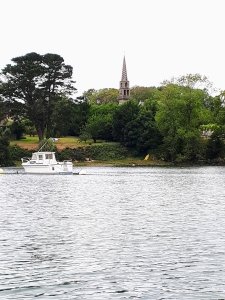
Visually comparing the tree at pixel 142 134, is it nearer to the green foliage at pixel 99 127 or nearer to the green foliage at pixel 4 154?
the green foliage at pixel 99 127

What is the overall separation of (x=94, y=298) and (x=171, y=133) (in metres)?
109

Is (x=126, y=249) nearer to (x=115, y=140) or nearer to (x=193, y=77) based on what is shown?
(x=193, y=77)

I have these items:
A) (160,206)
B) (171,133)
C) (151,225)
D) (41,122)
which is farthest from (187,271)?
(41,122)

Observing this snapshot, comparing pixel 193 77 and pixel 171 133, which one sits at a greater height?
pixel 193 77

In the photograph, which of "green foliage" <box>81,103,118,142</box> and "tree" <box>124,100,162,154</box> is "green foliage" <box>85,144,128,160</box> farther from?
"green foliage" <box>81,103,118,142</box>

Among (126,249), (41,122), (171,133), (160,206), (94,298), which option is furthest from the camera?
(41,122)

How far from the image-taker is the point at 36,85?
13125cm

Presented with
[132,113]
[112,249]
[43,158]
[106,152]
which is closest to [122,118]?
[132,113]

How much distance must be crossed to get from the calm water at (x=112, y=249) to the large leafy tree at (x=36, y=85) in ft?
275

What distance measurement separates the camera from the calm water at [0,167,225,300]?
1897cm

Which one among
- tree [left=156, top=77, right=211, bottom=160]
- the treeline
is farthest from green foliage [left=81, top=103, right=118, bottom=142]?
tree [left=156, top=77, right=211, bottom=160]

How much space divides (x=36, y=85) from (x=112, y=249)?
108712 mm

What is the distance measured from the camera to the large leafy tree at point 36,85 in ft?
423

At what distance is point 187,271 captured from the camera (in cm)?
2120
